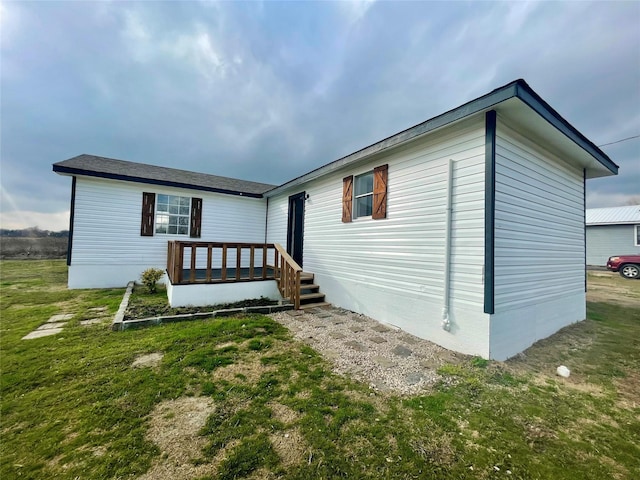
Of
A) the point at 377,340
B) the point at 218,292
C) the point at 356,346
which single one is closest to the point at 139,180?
the point at 218,292

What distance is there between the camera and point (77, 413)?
207 centimetres

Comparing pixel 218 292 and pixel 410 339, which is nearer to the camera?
pixel 410 339

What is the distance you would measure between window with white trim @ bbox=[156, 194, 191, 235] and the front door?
11.9ft

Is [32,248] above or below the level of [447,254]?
below

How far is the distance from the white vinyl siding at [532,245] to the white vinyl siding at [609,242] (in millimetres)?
16270

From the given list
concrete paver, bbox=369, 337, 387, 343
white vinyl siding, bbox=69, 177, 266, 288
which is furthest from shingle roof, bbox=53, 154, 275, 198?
concrete paver, bbox=369, 337, 387, 343

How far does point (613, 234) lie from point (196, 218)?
24.0 metres

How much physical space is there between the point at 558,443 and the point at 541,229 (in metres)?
3.58

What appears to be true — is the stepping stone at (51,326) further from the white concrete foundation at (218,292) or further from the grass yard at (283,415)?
the white concrete foundation at (218,292)

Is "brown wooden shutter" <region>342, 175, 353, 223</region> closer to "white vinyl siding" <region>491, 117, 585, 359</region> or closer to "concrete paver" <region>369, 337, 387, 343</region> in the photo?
"concrete paver" <region>369, 337, 387, 343</region>

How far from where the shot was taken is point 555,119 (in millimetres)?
3625

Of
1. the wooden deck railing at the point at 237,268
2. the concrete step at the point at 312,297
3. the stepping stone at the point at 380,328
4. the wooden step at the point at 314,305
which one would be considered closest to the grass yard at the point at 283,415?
the stepping stone at the point at 380,328

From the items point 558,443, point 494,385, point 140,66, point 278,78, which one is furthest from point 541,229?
point 140,66

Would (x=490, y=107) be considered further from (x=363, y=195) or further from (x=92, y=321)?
(x=92, y=321)
